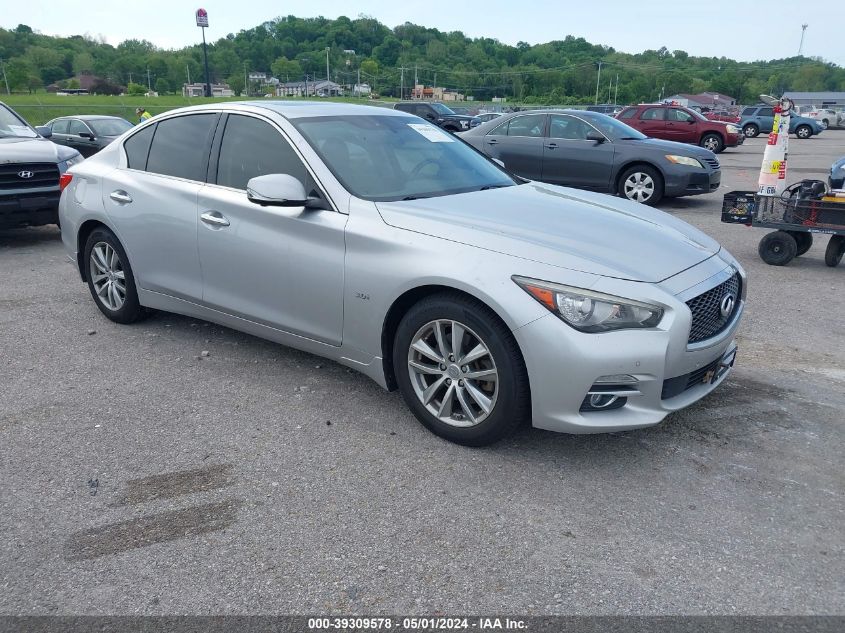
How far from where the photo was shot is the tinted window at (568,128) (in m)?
11.5

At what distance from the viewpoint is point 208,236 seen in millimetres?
4348

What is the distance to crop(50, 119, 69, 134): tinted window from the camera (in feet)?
55.2

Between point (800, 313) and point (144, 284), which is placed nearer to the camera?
point (144, 284)

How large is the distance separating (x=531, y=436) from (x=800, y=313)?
3385 mm

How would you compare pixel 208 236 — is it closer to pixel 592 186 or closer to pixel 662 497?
pixel 662 497

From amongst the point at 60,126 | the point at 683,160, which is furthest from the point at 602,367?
the point at 60,126

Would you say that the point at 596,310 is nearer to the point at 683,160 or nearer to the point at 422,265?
the point at 422,265

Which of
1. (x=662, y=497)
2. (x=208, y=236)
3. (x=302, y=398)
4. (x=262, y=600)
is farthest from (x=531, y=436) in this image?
(x=208, y=236)

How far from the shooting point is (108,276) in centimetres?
527

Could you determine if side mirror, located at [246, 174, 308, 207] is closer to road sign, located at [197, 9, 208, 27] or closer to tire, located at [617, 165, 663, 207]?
tire, located at [617, 165, 663, 207]

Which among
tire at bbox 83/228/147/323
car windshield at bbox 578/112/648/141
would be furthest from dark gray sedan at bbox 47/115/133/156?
tire at bbox 83/228/147/323

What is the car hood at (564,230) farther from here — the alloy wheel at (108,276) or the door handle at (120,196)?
the alloy wheel at (108,276)

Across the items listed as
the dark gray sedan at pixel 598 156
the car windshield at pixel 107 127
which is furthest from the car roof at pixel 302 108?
the car windshield at pixel 107 127

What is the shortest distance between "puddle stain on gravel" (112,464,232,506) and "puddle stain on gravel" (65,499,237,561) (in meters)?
0.15
